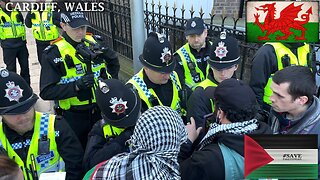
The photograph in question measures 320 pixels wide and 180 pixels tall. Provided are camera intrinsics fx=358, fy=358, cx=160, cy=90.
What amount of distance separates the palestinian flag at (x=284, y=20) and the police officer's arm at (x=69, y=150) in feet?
7.66

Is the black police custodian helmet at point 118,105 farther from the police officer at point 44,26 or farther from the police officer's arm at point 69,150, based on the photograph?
the police officer at point 44,26

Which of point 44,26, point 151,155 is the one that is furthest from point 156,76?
point 44,26

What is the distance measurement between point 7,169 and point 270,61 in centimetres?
282

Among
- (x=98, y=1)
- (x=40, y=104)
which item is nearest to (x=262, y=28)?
(x=40, y=104)

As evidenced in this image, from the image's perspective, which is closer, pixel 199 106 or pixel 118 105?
pixel 118 105

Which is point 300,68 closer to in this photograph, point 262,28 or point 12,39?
point 262,28

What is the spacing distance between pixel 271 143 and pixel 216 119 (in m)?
0.71

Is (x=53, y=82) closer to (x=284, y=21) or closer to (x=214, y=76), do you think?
(x=214, y=76)

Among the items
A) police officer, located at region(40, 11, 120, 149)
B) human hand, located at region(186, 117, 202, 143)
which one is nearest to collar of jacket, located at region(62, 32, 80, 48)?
police officer, located at region(40, 11, 120, 149)

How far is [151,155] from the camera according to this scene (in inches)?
67.8

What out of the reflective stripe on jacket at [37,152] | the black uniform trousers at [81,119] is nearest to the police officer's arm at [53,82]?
the black uniform trousers at [81,119]

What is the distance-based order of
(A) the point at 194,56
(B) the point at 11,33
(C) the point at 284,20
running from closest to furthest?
(C) the point at 284,20 < (A) the point at 194,56 < (B) the point at 11,33

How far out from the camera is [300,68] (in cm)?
250

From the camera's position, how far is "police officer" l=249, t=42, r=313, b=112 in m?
3.61
